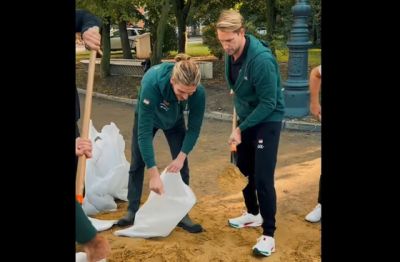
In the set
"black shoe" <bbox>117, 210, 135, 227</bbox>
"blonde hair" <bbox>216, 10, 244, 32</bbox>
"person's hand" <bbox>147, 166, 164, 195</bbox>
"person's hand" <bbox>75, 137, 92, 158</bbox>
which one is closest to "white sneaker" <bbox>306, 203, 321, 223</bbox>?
"person's hand" <bbox>147, 166, 164, 195</bbox>

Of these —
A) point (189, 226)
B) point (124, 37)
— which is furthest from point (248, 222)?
point (124, 37)

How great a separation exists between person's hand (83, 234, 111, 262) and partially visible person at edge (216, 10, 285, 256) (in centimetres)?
134

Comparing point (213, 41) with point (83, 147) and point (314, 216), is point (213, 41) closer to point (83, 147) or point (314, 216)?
point (314, 216)

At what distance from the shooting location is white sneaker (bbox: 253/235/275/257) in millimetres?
3246

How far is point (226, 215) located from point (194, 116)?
1.09 m

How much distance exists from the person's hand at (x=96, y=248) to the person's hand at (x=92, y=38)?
0.89 m

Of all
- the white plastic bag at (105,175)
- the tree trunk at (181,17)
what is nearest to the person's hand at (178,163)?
the white plastic bag at (105,175)

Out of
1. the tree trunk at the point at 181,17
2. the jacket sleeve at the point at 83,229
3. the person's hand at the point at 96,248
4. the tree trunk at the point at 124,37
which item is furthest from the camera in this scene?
the tree trunk at the point at 124,37

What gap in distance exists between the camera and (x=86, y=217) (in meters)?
1.99

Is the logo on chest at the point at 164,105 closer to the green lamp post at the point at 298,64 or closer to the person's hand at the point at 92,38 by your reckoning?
the person's hand at the point at 92,38

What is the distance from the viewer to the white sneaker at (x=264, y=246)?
10.6 ft

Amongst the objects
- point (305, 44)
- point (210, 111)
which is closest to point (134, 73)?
point (210, 111)

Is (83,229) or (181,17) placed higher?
(181,17)
